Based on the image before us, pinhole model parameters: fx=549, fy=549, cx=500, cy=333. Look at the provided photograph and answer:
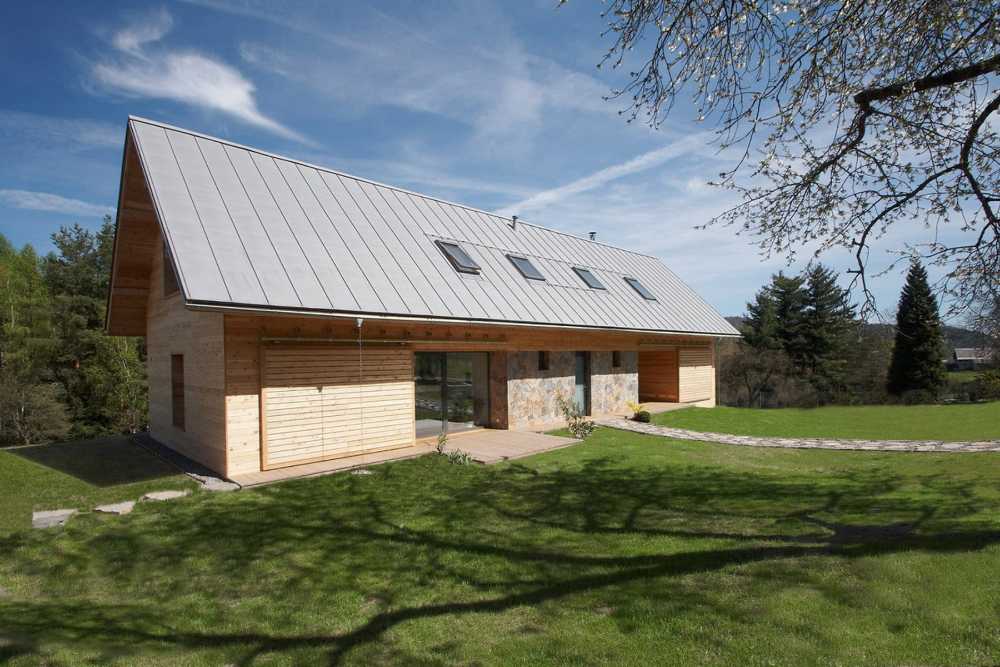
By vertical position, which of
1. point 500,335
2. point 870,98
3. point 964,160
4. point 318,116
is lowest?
point 500,335

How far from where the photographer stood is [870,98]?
5879 millimetres

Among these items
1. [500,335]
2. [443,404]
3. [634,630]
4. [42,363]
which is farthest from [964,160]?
[42,363]

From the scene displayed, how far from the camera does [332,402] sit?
10.2 metres

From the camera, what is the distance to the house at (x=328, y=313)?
366 inches

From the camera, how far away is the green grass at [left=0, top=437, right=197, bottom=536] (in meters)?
8.02

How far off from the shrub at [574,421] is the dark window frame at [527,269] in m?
3.48

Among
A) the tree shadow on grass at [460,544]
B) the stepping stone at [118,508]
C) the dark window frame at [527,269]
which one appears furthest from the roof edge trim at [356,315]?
the stepping stone at [118,508]

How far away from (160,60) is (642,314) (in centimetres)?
1425

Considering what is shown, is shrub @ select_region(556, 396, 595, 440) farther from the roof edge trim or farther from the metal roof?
the metal roof

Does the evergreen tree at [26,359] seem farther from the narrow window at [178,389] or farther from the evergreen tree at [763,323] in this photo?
the evergreen tree at [763,323]

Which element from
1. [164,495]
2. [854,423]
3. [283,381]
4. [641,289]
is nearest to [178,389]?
[283,381]

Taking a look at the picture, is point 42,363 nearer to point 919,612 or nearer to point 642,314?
point 642,314

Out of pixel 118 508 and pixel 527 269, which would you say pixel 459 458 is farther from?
pixel 527 269

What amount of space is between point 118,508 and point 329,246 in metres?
5.78
